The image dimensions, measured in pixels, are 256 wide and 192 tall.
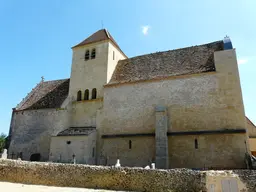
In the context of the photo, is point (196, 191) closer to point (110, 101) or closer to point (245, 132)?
point (245, 132)

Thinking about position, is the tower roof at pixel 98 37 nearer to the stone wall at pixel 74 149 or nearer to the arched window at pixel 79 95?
the arched window at pixel 79 95

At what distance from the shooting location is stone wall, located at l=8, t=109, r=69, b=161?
20.5 metres

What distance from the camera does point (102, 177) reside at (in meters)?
10.1

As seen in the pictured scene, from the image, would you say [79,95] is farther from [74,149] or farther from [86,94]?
[74,149]

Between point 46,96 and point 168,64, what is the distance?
45.3 feet

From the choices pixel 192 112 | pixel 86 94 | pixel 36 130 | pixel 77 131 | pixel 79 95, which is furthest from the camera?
pixel 79 95

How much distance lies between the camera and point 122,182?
31.9ft

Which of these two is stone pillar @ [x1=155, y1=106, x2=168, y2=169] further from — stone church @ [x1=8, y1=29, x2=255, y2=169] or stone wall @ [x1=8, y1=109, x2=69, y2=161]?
stone wall @ [x1=8, y1=109, x2=69, y2=161]

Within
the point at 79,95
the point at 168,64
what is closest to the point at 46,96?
the point at 79,95

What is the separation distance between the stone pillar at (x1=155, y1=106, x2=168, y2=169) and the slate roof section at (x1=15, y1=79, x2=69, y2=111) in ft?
34.1

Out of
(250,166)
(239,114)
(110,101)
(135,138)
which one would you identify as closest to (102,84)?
(110,101)

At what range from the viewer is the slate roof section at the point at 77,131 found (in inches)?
726

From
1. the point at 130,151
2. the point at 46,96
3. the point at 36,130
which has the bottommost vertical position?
the point at 130,151

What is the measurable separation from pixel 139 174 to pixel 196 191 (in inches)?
98.6
